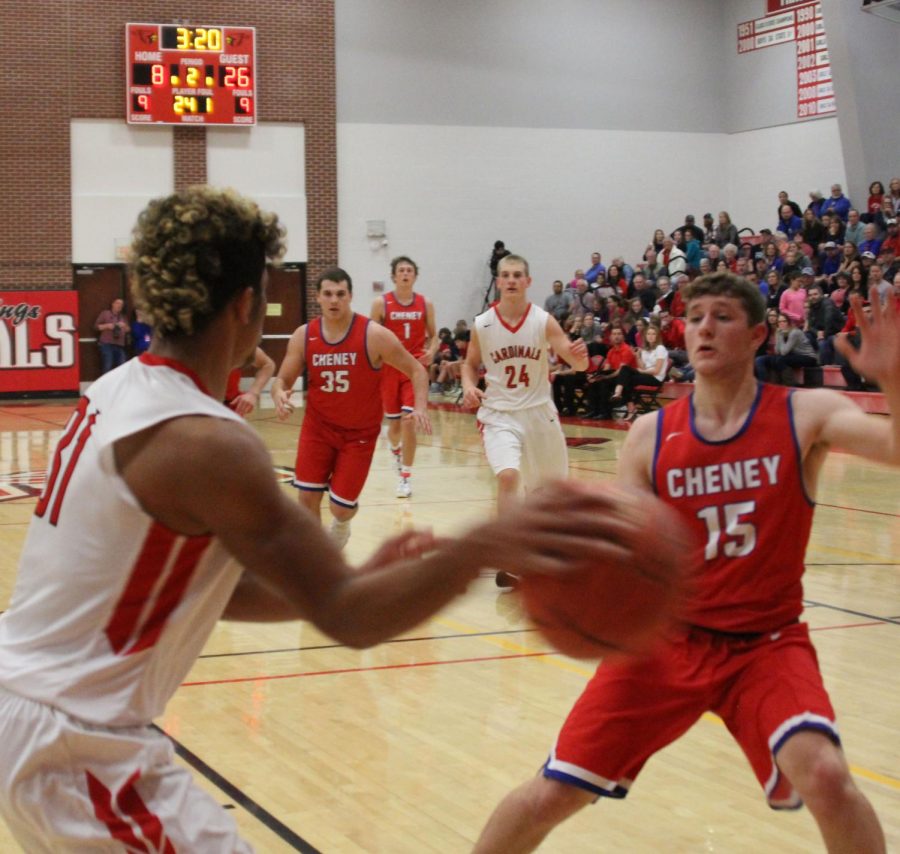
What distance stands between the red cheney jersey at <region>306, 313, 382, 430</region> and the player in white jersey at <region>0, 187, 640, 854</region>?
6079 millimetres

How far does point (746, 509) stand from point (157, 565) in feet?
6.49

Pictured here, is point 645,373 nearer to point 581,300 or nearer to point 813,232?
point 813,232

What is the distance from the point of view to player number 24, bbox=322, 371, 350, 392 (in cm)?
840

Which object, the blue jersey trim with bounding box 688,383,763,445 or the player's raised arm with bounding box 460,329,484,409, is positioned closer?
the blue jersey trim with bounding box 688,383,763,445

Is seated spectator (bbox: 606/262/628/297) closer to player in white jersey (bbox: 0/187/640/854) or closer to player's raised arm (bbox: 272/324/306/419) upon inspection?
player's raised arm (bbox: 272/324/306/419)

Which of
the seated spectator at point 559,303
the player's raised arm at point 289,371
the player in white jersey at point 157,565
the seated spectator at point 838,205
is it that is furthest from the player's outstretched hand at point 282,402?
the seated spectator at point 559,303

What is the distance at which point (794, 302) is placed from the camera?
19.0 m

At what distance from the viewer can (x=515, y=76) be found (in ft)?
88.7

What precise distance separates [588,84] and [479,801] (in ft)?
81.3

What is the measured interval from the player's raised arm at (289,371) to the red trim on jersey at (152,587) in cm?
645

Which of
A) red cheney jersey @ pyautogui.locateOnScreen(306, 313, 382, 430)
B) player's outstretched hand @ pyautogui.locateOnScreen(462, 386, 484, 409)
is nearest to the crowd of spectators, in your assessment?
player's outstretched hand @ pyautogui.locateOnScreen(462, 386, 484, 409)

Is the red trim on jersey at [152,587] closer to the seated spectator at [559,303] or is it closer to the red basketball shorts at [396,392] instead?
the red basketball shorts at [396,392]

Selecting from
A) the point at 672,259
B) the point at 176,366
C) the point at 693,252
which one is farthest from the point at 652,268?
the point at 176,366

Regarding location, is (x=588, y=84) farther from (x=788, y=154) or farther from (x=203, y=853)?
(x=203, y=853)
